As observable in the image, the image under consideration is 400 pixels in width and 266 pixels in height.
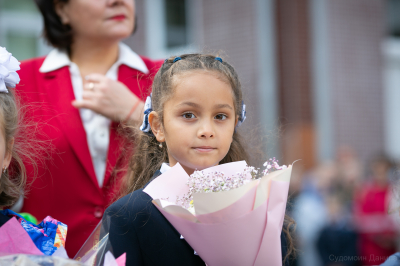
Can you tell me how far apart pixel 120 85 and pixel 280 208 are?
1159 millimetres

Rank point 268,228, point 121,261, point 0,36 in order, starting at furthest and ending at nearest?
point 0,36, point 268,228, point 121,261

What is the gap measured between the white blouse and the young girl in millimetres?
335

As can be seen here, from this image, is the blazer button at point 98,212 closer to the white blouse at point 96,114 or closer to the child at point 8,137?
the white blouse at point 96,114

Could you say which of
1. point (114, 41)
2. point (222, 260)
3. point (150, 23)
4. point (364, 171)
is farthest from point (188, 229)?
point (150, 23)

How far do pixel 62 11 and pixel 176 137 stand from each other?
1.14 meters

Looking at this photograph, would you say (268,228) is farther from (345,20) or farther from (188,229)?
(345,20)

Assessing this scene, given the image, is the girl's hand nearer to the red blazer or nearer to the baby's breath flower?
the red blazer

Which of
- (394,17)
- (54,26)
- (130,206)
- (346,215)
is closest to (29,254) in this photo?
(130,206)

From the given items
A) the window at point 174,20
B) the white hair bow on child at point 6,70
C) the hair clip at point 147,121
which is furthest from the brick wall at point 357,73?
the white hair bow on child at point 6,70

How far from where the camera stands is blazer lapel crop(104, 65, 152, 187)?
241cm

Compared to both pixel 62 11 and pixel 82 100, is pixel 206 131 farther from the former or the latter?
pixel 62 11

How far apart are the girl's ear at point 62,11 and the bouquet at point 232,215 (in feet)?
4.09

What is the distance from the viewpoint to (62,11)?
8.61 ft

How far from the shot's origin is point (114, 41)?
8.55ft
